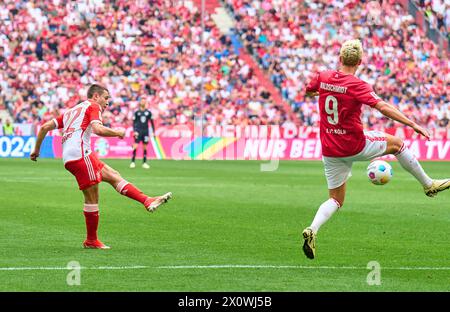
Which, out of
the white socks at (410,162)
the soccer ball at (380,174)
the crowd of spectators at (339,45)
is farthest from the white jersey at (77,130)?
the crowd of spectators at (339,45)

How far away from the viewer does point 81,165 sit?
12961 mm

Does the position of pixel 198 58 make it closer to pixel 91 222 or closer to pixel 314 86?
pixel 91 222

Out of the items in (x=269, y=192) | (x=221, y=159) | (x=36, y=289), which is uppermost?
(x=36, y=289)

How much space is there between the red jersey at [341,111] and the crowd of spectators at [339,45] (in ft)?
106

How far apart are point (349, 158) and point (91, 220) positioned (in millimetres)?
3289

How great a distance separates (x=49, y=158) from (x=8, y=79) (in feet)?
15.2

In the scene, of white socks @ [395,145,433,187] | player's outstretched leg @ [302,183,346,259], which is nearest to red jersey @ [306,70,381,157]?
player's outstretched leg @ [302,183,346,259]

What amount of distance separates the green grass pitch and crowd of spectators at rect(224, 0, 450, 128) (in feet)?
64.6

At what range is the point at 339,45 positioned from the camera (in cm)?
4772

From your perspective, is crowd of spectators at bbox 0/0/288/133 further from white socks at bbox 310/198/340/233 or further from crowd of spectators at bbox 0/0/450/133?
white socks at bbox 310/198/340/233

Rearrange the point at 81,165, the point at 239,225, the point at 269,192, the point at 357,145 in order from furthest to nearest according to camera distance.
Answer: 1. the point at 269,192
2. the point at 239,225
3. the point at 81,165
4. the point at 357,145

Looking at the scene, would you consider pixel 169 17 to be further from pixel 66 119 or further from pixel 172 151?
pixel 66 119

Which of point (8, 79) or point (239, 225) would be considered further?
point (8, 79)

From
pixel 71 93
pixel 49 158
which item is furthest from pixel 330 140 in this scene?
pixel 71 93
